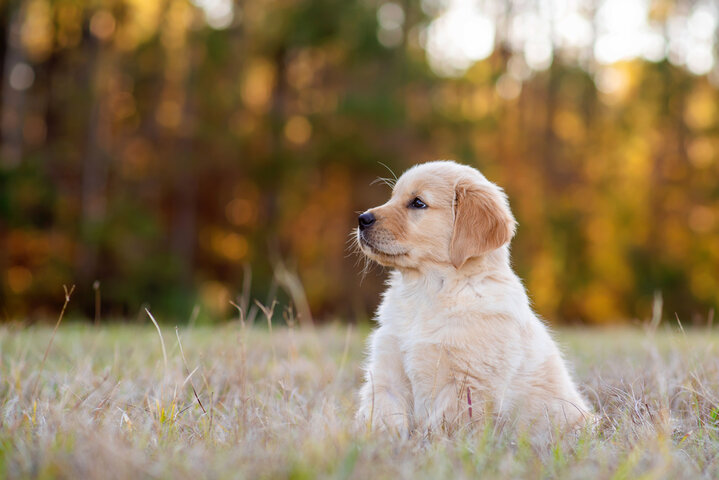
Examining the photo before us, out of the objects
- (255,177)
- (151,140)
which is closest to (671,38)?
(255,177)

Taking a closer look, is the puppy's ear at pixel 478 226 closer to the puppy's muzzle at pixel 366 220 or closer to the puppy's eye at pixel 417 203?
the puppy's eye at pixel 417 203

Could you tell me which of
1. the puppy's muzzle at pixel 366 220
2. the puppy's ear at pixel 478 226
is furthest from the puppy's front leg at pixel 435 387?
the puppy's muzzle at pixel 366 220

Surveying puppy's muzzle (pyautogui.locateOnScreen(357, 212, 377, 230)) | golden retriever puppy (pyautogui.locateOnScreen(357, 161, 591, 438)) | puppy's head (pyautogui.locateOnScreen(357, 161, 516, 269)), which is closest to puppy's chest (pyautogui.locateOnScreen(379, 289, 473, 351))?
golden retriever puppy (pyautogui.locateOnScreen(357, 161, 591, 438))

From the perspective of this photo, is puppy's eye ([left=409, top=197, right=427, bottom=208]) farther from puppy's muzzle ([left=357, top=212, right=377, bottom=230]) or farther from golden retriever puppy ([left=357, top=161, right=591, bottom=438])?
puppy's muzzle ([left=357, top=212, right=377, bottom=230])

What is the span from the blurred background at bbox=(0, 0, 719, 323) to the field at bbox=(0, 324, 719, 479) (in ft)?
37.4

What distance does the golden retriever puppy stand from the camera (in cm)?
296

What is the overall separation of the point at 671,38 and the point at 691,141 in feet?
10.4

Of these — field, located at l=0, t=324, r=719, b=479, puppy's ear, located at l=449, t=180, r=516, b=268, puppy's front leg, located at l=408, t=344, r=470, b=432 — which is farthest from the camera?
puppy's ear, located at l=449, t=180, r=516, b=268

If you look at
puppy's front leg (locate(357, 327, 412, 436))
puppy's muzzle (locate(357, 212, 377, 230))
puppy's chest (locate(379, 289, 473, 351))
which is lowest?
puppy's front leg (locate(357, 327, 412, 436))

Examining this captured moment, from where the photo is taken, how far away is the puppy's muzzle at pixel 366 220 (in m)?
3.60

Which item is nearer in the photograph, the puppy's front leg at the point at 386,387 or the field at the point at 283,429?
the field at the point at 283,429

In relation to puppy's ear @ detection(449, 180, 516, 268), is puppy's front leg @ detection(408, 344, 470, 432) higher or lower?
lower

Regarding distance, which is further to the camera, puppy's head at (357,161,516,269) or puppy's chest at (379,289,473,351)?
puppy's head at (357,161,516,269)

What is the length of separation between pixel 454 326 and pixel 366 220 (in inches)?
32.9
